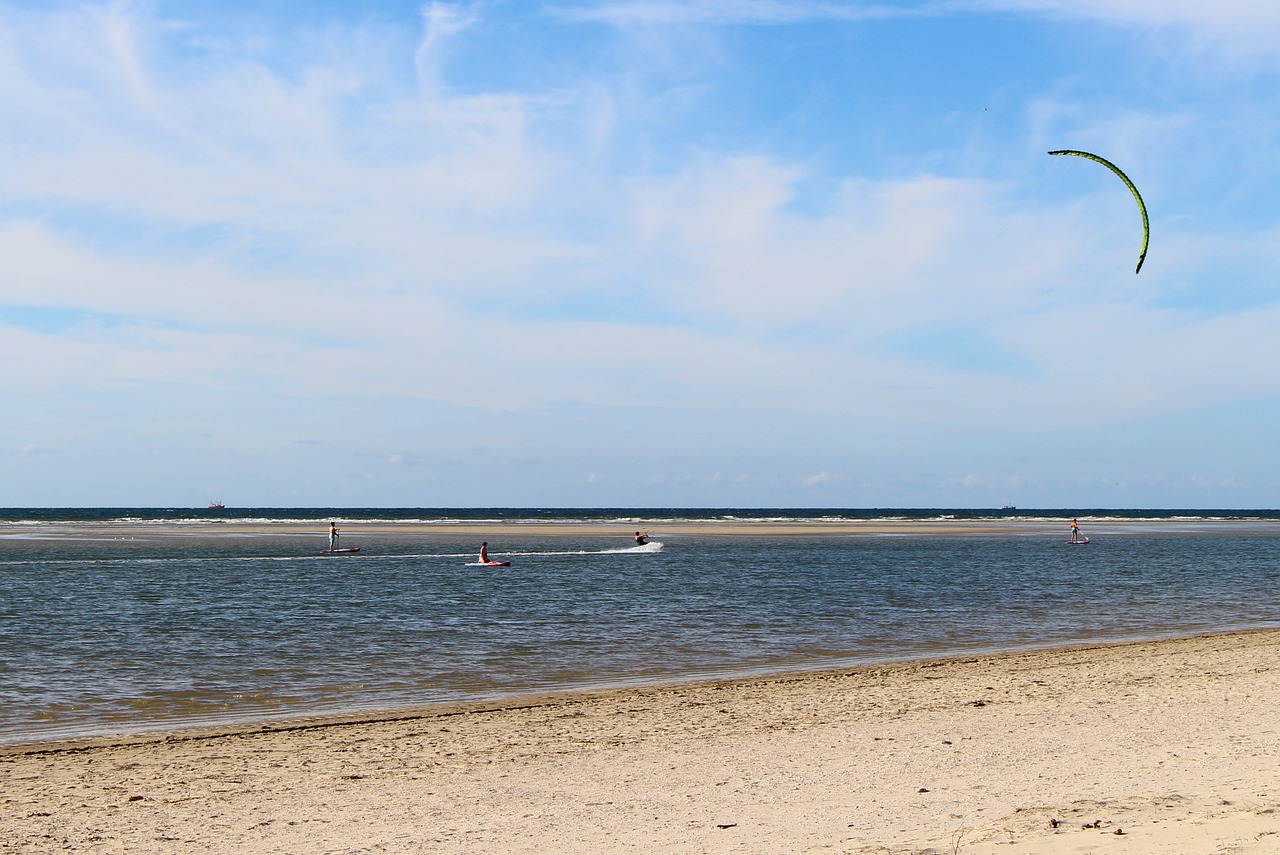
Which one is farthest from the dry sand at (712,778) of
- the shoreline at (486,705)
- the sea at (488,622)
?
the sea at (488,622)

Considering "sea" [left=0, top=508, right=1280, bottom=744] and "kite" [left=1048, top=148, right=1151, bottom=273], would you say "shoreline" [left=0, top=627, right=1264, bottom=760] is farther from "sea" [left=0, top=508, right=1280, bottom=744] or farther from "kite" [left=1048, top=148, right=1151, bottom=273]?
"kite" [left=1048, top=148, right=1151, bottom=273]

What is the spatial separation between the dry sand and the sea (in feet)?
8.58

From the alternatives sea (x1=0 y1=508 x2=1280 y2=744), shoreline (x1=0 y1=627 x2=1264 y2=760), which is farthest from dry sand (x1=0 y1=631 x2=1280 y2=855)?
sea (x1=0 y1=508 x2=1280 y2=744)

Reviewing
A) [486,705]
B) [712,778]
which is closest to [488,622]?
[486,705]

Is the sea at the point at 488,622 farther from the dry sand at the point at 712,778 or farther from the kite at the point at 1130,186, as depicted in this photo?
the kite at the point at 1130,186

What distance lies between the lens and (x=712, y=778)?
10953 mm

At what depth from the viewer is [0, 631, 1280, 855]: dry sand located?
8570 millimetres

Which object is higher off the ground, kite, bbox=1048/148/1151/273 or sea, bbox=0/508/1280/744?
kite, bbox=1048/148/1151/273

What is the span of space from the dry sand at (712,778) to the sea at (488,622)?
2.62 m

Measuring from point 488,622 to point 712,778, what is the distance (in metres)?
16.6

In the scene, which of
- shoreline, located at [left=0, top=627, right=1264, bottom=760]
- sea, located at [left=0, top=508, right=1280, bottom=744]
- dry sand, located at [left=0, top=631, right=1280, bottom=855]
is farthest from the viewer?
sea, located at [left=0, top=508, right=1280, bottom=744]

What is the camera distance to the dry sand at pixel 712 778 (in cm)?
857

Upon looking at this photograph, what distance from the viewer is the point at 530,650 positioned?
21719 mm

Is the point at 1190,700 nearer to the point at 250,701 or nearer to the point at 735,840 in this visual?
the point at 735,840
